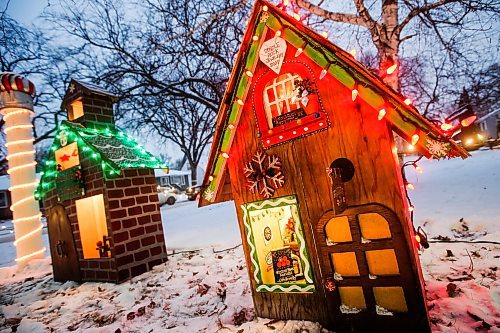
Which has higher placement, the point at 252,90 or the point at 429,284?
the point at 252,90

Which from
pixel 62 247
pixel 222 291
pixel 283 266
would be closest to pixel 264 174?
pixel 283 266

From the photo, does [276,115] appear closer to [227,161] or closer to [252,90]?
[252,90]

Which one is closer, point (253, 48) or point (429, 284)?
point (253, 48)

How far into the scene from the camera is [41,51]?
16516mm

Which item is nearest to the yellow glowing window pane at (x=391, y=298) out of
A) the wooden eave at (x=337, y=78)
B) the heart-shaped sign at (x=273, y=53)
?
the wooden eave at (x=337, y=78)

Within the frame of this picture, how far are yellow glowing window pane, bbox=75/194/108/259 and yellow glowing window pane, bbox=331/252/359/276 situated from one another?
749 cm

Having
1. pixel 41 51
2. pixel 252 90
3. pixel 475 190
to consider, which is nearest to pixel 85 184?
pixel 252 90

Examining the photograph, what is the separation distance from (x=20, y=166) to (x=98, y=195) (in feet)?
16.3

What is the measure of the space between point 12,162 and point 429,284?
512 inches

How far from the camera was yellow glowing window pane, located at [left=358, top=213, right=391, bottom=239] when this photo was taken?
9.04 feet

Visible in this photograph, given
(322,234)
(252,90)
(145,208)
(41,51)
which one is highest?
(41,51)

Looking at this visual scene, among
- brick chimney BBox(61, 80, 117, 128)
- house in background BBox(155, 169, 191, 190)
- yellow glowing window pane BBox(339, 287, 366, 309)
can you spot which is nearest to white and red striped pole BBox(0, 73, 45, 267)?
brick chimney BBox(61, 80, 117, 128)

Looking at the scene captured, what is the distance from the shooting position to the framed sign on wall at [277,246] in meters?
3.23

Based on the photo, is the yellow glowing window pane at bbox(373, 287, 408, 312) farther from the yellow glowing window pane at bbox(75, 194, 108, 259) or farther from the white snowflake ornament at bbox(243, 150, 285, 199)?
the yellow glowing window pane at bbox(75, 194, 108, 259)
